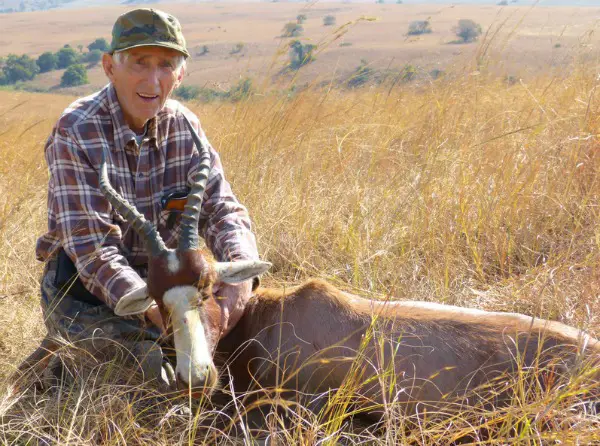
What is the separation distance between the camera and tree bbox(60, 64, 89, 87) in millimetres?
63728

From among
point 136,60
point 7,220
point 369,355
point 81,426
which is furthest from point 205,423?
point 7,220

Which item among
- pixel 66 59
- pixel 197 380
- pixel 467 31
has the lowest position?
pixel 66 59

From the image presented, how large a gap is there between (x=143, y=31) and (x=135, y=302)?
1696 millimetres

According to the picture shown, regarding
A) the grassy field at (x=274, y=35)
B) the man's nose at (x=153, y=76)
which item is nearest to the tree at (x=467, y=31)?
the grassy field at (x=274, y=35)

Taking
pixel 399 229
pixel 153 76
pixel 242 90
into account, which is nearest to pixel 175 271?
Answer: pixel 153 76

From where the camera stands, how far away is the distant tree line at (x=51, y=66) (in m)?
65.4

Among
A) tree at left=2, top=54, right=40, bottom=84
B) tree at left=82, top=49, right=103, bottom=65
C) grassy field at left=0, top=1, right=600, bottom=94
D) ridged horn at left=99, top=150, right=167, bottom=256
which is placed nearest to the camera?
ridged horn at left=99, top=150, right=167, bottom=256

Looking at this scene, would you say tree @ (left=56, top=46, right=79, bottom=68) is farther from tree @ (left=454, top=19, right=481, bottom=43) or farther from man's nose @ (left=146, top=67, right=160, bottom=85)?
man's nose @ (left=146, top=67, right=160, bottom=85)

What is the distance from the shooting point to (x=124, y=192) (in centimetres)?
429

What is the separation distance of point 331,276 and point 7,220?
2.91m

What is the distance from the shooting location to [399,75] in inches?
331

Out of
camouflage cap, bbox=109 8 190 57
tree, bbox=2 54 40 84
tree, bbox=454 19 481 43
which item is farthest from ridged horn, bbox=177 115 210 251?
tree, bbox=2 54 40 84

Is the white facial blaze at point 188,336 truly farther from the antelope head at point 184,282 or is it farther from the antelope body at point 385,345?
the antelope body at point 385,345

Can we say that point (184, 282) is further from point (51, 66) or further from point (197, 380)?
point (51, 66)
